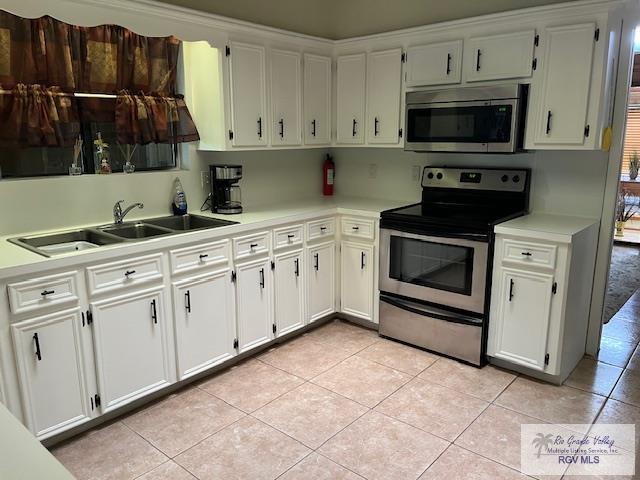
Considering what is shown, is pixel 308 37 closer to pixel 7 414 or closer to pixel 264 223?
pixel 264 223

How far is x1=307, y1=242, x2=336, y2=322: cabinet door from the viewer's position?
11.9 feet

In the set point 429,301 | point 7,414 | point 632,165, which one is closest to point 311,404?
point 429,301

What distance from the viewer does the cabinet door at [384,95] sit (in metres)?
3.65

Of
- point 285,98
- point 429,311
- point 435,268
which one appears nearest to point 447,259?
point 435,268

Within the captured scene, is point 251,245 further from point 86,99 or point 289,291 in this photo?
point 86,99

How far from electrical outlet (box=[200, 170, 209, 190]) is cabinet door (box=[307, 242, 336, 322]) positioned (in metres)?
0.86

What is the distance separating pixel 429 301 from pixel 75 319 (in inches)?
83.9

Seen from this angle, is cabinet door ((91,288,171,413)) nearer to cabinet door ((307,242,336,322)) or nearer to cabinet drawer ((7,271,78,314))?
cabinet drawer ((7,271,78,314))

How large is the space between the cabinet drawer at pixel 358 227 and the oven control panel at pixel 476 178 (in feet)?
1.88

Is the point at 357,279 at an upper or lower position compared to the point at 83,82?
lower

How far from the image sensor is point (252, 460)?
90.9 inches

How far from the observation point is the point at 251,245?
10.4 feet

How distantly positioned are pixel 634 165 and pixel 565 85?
18.2 feet

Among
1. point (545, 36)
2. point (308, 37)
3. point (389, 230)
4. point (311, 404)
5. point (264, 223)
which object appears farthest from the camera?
point (308, 37)
